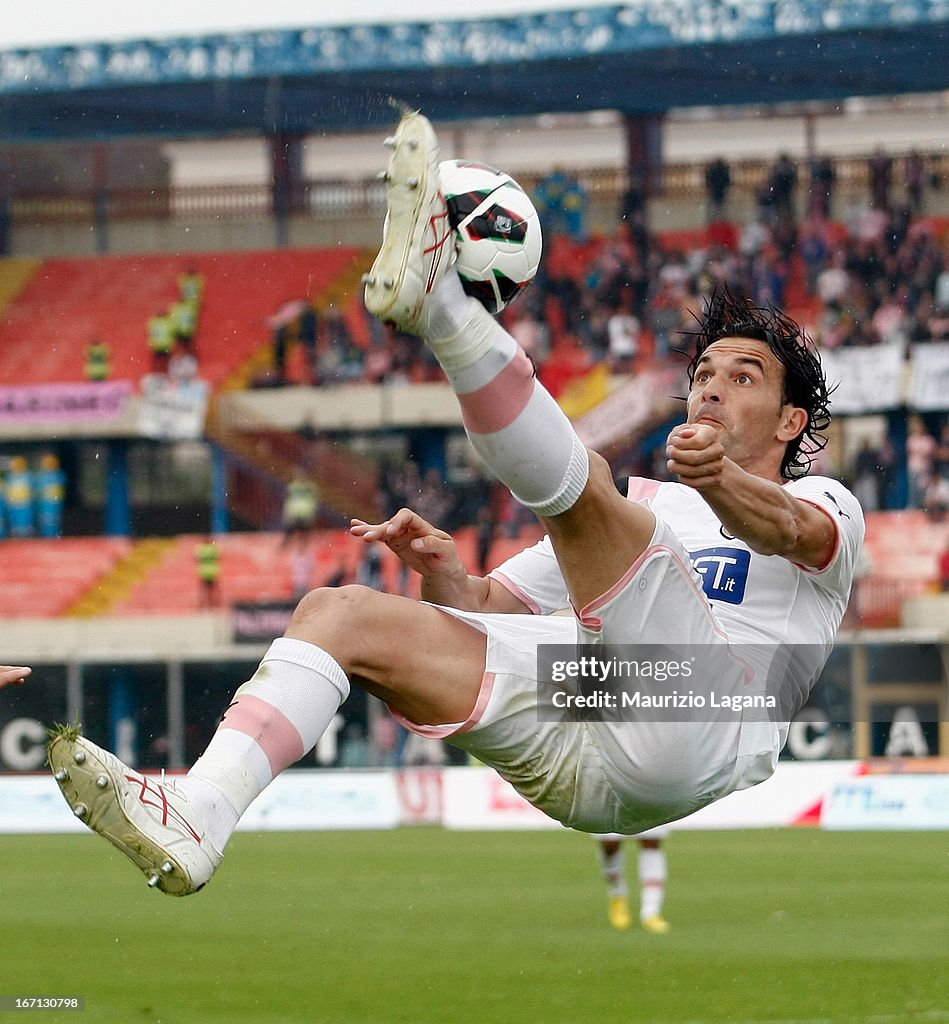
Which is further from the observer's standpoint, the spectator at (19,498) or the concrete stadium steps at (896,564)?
the spectator at (19,498)

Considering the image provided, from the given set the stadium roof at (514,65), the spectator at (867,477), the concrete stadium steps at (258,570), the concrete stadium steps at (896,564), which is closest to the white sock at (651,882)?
the concrete stadium steps at (258,570)

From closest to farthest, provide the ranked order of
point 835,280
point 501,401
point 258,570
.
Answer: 1. point 501,401
2. point 258,570
3. point 835,280

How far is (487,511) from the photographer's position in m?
13.5

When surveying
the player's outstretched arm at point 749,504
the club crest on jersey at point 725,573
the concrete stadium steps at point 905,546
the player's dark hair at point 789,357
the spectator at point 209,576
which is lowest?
the spectator at point 209,576

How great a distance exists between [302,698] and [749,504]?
926mm

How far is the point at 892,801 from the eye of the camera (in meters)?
13.9

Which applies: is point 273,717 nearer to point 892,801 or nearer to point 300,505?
point 300,505

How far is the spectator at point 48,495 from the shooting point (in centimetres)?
1590

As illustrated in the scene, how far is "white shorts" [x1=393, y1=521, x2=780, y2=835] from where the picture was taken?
3518mm

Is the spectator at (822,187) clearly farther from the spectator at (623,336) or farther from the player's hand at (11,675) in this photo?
the player's hand at (11,675)

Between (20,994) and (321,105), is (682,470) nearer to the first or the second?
(20,994)

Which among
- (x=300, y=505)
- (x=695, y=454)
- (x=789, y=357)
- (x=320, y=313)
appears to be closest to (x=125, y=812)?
(x=695, y=454)

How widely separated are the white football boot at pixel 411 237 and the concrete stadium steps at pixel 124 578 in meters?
12.6

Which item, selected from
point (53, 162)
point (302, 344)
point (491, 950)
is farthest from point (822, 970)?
point (53, 162)
